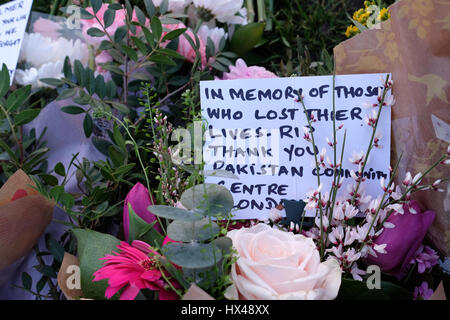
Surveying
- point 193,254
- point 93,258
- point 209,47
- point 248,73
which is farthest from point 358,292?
point 209,47

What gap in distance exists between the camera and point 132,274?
1.54 ft

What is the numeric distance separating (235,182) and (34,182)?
329 millimetres

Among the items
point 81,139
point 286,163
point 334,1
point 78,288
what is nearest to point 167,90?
point 81,139

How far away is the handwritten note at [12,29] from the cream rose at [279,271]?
0.72 metres

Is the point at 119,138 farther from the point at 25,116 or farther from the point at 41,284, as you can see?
the point at 41,284

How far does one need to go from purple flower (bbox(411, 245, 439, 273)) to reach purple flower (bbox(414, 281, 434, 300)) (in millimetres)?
22

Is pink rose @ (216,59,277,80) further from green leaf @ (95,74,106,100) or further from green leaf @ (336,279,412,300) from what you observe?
green leaf @ (336,279,412,300)

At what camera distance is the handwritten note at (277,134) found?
0.65 metres

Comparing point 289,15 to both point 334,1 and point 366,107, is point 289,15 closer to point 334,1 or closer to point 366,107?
point 334,1

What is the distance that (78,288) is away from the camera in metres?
0.54

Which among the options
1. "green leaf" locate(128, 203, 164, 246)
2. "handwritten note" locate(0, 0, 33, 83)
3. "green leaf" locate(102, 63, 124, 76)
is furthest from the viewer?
"handwritten note" locate(0, 0, 33, 83)

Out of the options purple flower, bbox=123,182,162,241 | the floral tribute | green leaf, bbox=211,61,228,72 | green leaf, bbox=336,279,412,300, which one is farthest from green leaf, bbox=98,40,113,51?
green leaf, bbox=336,279,412,300

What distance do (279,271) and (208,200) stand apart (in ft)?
0.39

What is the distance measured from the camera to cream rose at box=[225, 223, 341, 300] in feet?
1.47
